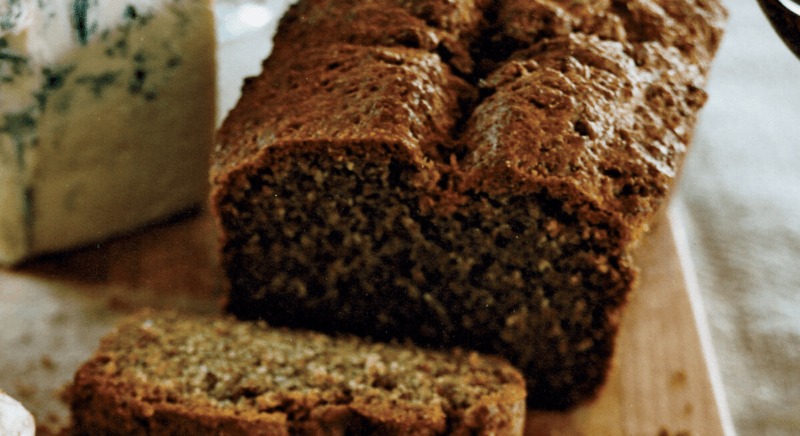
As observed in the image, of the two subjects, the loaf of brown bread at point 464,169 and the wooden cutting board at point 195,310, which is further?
the wooden cutting board at point 195,310

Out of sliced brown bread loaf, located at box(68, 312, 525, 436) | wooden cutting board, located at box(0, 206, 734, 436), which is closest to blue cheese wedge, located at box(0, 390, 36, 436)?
sliced brown bread loaf, located at box(68, 312, 525, 436)

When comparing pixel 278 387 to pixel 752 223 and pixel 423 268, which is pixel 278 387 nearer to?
pixel 423 268

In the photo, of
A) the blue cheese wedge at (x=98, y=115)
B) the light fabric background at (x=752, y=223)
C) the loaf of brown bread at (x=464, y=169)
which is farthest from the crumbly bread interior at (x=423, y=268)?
the light fabric background at (x=752, y=223)

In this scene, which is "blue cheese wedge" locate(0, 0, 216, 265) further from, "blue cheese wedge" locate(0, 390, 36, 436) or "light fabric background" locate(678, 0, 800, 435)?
"light fabric background" locate(678, 0, 800, 435)

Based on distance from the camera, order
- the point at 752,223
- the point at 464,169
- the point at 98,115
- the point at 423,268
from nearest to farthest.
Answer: the point at 464,169 → the point at 423,268 → the point at 98,115 → the point at 752,223

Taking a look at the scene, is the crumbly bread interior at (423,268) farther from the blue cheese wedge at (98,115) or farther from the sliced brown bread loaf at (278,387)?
the blue cheese wedge at (98,115)

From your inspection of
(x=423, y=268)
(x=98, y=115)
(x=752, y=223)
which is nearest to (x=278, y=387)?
(x=423, y=268)
